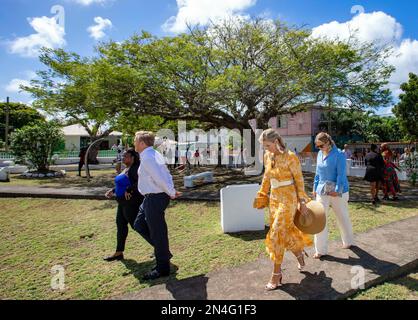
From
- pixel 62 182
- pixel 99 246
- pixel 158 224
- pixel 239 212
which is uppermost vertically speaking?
pixel 158 224

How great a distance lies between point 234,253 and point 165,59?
916 cm

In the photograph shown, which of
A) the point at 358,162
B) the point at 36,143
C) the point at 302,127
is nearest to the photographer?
the point at 358,162

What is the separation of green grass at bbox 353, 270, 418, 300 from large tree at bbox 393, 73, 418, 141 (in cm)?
2662

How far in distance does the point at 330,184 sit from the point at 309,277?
1259 millimetres

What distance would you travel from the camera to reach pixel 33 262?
15.9ft

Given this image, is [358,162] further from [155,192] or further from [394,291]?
[155,192]

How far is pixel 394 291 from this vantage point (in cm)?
345

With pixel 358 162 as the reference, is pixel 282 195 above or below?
above

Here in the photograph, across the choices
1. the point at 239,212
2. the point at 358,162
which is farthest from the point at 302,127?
the point at 239,212

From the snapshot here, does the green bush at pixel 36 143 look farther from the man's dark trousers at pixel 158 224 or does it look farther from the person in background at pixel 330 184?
the person in background at pixel 330 184

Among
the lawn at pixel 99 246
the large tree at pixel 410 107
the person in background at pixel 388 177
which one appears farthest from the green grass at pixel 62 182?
the large tree at pixel 410 107

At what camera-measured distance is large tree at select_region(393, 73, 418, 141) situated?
25.9 metres

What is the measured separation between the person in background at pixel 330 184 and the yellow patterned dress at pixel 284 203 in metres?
0.70
